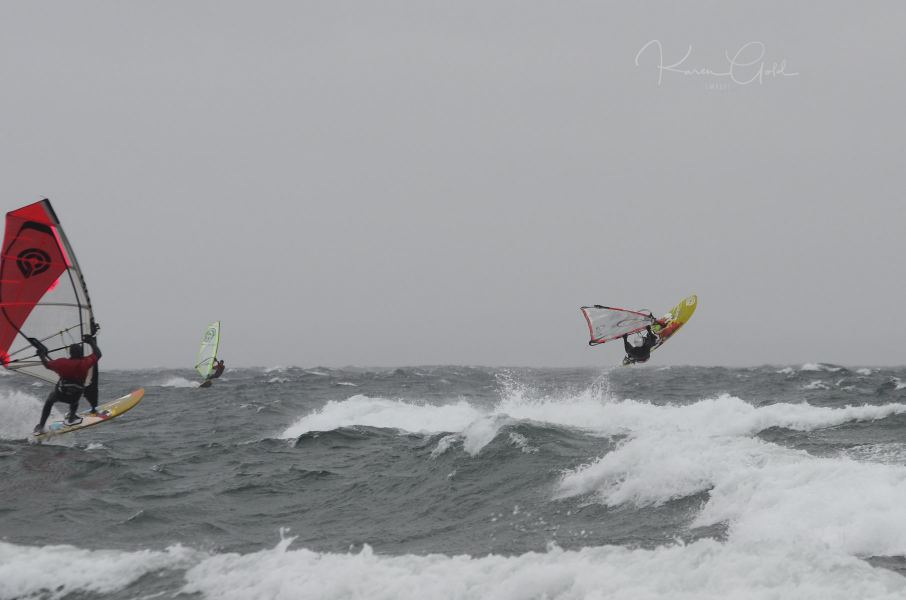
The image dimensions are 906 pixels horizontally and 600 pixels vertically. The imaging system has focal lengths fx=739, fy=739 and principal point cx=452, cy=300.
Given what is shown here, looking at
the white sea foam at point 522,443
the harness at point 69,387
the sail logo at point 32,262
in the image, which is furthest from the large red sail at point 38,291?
the white sea foam at point 522,443

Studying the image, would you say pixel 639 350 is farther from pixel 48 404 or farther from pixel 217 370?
pixel 217 370

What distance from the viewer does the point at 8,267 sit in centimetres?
1386

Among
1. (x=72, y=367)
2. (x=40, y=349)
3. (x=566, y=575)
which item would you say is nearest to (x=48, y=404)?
(x=72, y=367)

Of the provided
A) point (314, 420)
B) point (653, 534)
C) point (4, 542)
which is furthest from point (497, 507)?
point (314, 420)

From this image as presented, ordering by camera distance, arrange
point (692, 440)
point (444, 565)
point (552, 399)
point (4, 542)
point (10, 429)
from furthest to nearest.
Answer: point (552, 399) → point (10, 429) → point (692, 440) → point (4, 542) → point (444, 565)

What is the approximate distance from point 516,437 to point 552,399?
934 cm

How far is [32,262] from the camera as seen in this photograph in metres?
14.1

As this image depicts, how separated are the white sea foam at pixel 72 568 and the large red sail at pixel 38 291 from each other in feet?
21.0

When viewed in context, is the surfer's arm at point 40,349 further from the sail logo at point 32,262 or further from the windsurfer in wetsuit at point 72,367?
the sail logo at point 32,262

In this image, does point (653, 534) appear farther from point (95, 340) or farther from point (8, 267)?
point (8, 267)

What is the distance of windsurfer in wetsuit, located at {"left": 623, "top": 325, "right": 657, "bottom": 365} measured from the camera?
1933 cm

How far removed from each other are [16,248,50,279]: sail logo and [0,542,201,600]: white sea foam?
662cm

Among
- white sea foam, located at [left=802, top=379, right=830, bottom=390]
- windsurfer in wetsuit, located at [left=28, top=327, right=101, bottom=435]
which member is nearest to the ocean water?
windsurfer in wetsuit, located at [left=28, top=327, right=101, bottom=435]

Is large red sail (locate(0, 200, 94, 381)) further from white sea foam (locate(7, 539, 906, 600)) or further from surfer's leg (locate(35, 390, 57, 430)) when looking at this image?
white sea foam (locate(7, 539, 906, 600))
